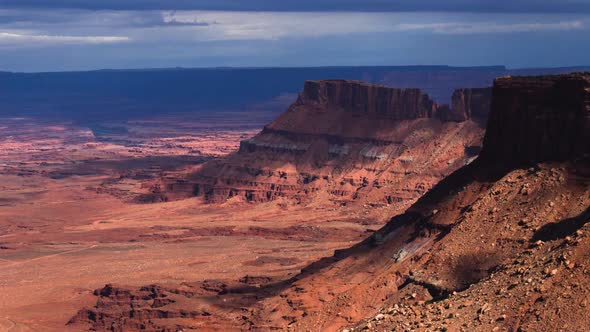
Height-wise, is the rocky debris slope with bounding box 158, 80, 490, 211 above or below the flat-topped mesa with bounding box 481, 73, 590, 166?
below

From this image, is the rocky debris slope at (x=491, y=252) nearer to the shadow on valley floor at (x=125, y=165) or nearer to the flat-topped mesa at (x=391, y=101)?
the flat-topped mesa at (x=391, y=101)

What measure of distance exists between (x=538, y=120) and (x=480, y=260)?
30.8ft

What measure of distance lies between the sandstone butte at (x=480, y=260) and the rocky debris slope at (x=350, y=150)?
150 feet

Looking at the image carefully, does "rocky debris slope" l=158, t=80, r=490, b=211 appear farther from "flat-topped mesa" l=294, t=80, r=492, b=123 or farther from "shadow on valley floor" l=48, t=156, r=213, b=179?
"shadow on valley floor" l=48, t=156, r=213, b=179

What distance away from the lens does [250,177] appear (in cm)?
12488

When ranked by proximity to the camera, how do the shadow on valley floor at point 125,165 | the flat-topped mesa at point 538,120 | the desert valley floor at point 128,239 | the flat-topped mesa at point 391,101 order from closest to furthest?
the flat-topped mesa at point 538,120 < the desert valley floor at point 128,239 < the flat-topped mesa at point 391,101 < the shadow on valley floor at point 125,165

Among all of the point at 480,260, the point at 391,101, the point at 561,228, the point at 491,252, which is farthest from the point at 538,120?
the point at 391,101

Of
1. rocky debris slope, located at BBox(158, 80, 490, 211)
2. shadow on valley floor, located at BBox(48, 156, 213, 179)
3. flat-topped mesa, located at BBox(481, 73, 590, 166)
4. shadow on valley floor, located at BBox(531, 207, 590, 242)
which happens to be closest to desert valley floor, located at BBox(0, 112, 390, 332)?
rocky debris slope, located at BBox(158, 80, 490, 211)

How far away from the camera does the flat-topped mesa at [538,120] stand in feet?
163

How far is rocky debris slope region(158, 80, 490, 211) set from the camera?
110m

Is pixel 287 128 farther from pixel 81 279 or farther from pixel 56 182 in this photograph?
pixel 81 279

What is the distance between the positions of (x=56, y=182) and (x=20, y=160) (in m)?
37.6

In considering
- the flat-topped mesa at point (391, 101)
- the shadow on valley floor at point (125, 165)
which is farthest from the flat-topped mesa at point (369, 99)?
the shadow on valley floor at point (125, 165)

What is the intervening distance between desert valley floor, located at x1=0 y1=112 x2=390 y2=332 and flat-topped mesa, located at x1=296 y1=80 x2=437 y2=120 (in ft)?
46.3
